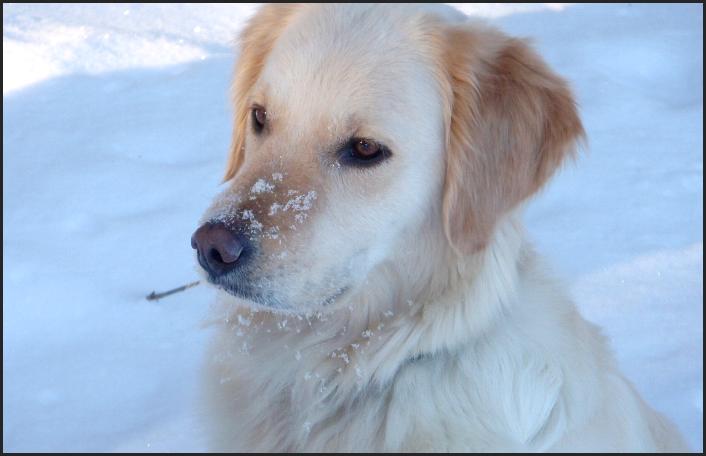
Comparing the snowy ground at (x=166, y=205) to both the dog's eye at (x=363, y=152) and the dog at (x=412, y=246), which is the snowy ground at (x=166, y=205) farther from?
the dog's eye at (x=363, y=152)

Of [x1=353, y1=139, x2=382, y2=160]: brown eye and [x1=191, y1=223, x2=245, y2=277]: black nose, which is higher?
[x1=353, y1=139, x2=382, y2=160]: brown eye

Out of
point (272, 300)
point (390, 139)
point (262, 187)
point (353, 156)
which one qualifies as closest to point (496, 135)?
point (390, 139)

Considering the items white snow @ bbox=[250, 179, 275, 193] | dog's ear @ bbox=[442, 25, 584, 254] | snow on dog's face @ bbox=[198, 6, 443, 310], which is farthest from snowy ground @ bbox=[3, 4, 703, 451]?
white snow @ bbox=[250, 179, 275, 193]

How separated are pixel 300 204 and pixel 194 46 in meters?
5.07

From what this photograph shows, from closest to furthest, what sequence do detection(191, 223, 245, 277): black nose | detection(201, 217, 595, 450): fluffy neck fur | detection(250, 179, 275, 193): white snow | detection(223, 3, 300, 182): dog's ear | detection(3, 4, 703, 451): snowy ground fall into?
detection(191, 223, 245, 277): black nose
detection(250, 179, 275, 193): white snow
detection(201, 217, 595, 450): fluffy neck fur
detection(223, 3, 300, 182): dog's ear
detection(3, 4, 703, 451): snowy ground

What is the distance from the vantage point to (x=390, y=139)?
2617 mm

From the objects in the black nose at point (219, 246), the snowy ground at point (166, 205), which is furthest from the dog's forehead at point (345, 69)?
the snowy ground at point (166, 205)

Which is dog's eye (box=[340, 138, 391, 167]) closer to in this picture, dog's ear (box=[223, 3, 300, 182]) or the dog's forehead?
the dog's forehead

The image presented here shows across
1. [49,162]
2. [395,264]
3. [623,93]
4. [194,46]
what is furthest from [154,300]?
[623,93]

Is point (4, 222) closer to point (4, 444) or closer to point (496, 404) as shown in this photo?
point (4, 444)

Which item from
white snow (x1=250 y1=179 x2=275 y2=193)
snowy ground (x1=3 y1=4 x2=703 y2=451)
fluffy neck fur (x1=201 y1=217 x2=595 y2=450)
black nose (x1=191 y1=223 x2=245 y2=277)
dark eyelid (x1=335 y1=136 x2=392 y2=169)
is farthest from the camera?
snowy ground (x1=3 y1=4 x2=703 y2=451)

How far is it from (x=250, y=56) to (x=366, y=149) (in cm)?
75

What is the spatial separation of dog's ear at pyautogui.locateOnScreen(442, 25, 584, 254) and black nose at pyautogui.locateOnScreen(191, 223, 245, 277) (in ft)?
2.26

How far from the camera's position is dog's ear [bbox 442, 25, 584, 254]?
267cm
